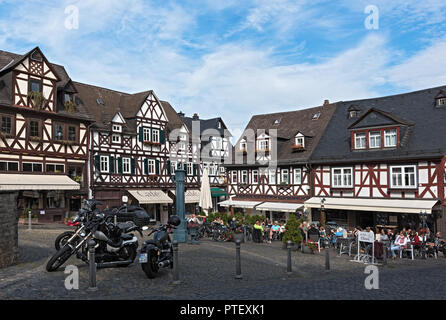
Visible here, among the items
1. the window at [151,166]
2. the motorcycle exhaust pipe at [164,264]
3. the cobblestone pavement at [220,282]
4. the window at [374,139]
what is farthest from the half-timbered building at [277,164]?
the motorcycle exhaust pipe at [164,264]

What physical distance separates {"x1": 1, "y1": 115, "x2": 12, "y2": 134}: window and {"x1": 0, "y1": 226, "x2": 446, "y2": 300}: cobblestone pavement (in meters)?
14.6

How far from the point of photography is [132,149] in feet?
113

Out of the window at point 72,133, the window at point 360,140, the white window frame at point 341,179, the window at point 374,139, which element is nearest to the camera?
the window at point 374,139

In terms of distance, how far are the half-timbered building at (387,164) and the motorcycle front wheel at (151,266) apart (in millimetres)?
14205

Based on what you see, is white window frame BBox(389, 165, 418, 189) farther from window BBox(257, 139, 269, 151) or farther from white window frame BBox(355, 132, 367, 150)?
window BBox(257, 139, 269, 151)

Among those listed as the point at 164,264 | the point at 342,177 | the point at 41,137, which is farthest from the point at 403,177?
the point at 41,137

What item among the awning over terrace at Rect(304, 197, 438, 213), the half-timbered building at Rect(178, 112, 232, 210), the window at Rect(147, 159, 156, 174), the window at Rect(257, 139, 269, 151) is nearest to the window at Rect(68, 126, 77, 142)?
the window at Rect(147, 159, 156, 174)

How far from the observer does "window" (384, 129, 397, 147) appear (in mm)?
25812

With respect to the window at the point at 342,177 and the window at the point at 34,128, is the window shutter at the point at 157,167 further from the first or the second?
the window at the point at 342,177

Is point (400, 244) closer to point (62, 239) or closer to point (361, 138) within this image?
point (361, 138)

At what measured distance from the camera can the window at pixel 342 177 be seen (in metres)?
27.6

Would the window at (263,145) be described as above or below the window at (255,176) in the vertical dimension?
above

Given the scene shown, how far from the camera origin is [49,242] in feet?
53.3
